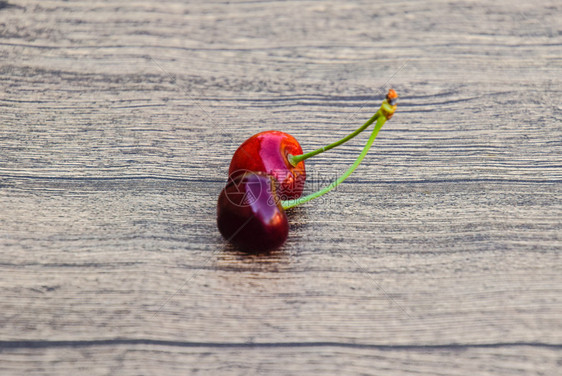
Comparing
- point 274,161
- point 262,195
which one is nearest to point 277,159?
point 274,161

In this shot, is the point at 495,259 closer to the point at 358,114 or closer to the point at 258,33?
the point at 358,114

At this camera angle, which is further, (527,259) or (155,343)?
(527,259)

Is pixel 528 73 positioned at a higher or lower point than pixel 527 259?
higher

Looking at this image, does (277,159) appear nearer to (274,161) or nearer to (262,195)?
(274,161)

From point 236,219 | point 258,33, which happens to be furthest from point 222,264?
point 258,33

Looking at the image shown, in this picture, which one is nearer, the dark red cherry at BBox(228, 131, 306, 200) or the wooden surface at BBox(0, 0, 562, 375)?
the wooden surface at BBox(0, 0, 562, 375)
